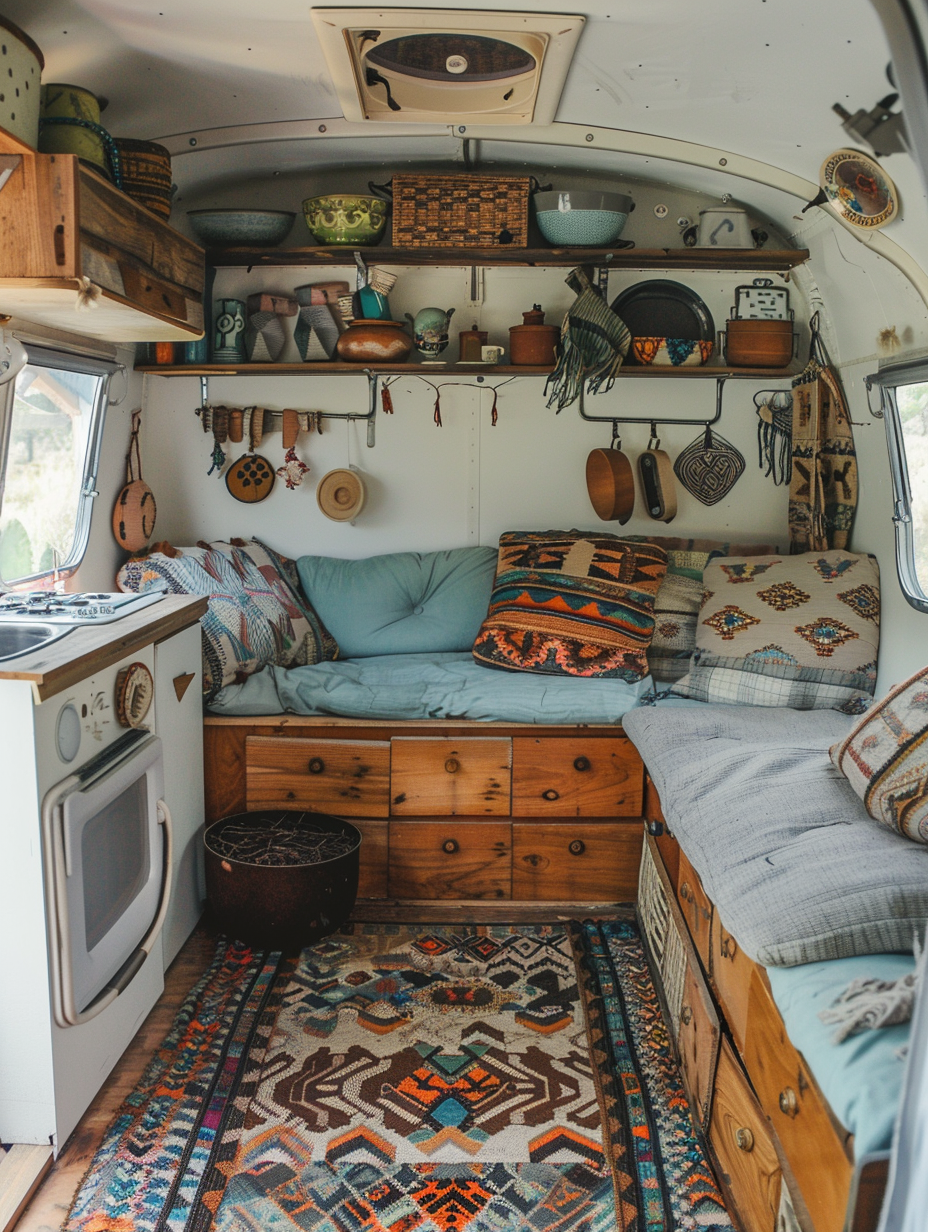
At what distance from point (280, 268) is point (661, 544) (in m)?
1.74

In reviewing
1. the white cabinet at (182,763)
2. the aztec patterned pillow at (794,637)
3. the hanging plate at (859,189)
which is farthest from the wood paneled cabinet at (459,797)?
the hanging plate at (859,189)

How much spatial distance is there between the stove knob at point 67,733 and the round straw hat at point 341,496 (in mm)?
1742

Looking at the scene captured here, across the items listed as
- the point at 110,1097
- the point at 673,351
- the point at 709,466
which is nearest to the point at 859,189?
the point at 673,351

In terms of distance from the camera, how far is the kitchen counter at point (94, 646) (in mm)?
1778

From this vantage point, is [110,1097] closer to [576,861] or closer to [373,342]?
[576,861]

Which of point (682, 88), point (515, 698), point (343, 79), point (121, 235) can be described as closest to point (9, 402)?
point (121, 235)

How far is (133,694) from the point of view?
2238 millimetres

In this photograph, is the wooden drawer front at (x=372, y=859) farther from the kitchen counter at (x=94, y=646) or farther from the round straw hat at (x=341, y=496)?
the round straw hat at (x=341, y=496)

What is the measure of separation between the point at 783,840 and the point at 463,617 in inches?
72.0

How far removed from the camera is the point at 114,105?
2604 millimetres

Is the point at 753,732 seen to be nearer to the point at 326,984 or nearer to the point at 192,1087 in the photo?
the point at 326,984

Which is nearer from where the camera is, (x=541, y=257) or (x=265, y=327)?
(x=541, y=257)

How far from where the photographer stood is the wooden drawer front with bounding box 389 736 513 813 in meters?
2.94

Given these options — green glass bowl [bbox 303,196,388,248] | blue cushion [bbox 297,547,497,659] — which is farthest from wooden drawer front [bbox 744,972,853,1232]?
green glass bowl [bbox 303,196,388,248]
